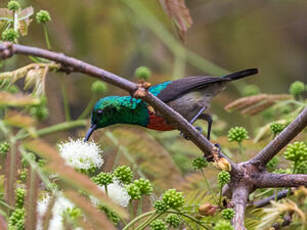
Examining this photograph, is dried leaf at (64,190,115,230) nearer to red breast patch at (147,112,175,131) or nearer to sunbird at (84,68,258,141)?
sunbird at (84,68,258,141)

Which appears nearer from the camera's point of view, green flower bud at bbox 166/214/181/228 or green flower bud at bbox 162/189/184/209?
green flower bud at bbox 162/189/184/209

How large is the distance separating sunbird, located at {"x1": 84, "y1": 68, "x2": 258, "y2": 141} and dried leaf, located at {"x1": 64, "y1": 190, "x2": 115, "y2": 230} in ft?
8.65

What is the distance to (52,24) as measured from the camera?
4.71 m

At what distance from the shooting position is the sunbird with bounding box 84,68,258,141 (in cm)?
499

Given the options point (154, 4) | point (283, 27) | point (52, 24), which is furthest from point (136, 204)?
point (283, 27)

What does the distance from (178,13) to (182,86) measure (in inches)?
83.0

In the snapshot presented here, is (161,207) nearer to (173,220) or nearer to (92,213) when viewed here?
(173,220)

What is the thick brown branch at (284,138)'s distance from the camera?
10.5 ft


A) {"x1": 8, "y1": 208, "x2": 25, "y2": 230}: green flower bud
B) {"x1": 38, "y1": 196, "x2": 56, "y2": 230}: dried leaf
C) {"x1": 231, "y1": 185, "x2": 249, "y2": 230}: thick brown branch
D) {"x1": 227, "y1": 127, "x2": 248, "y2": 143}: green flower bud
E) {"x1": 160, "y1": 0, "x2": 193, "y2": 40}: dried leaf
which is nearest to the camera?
{"x1": 38, "y1": 196, "x2": 56, "y2": 230}: dried leaf

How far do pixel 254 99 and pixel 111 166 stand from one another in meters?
1.48

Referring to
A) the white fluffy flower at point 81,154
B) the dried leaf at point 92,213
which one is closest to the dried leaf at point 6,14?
the white fluffy flower at point 81,154

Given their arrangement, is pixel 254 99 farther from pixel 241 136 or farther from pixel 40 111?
pixel 40 111

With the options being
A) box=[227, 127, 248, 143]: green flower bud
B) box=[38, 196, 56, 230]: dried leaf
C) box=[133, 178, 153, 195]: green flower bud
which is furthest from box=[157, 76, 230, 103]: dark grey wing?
box=[38, 196, 56, 230]: dried leaf

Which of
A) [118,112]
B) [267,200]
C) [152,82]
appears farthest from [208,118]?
[267,200]
